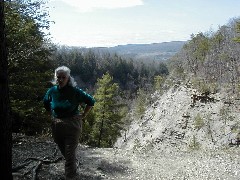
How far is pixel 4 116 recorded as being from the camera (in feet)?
15.3

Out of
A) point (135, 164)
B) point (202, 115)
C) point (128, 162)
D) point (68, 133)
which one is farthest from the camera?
point (202, 115)

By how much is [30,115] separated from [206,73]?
4591 cm

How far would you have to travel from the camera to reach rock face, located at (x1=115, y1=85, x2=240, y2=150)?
3181 centimetres

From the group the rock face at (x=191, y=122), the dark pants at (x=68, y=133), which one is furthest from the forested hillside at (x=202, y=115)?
the dark pants at (x=68, y=133)

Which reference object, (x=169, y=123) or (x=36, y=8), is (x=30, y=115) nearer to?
(x=36, y=8)

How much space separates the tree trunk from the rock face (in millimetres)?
24120

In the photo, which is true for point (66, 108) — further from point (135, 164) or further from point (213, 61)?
point (213, 61)

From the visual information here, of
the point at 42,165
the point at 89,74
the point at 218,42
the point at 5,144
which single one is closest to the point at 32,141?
the point at 42,165

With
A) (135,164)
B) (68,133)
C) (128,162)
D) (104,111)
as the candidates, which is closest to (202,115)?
(104,111)

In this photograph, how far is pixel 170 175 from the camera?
8375mm

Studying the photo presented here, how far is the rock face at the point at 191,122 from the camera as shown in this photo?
31.8 m

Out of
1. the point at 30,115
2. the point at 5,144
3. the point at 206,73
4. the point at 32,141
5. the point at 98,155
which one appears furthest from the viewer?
the point at 206,73

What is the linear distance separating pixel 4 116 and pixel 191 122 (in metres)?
35.6

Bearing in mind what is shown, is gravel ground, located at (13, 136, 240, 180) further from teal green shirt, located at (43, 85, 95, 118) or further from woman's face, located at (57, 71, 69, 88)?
woman's face, located at (57, 71, 69, 88)
